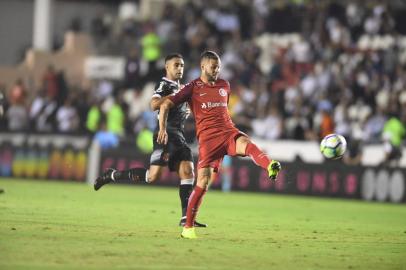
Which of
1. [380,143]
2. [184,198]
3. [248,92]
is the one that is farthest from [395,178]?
[184,198]

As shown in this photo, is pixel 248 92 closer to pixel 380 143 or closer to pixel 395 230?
pixel 380 143

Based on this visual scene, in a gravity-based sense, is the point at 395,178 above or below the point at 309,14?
below

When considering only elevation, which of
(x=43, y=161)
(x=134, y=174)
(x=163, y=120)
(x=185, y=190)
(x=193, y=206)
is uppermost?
(x=163, y=120)

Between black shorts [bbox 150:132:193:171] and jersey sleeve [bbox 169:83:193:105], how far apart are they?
1.51m

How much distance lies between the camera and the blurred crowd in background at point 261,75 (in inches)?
1007

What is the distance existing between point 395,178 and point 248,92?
6034 mm

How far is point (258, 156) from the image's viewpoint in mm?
11500

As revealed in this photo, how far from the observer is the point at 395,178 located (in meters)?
22.5

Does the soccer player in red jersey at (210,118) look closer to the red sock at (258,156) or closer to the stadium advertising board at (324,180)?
the red sock at (258,156)

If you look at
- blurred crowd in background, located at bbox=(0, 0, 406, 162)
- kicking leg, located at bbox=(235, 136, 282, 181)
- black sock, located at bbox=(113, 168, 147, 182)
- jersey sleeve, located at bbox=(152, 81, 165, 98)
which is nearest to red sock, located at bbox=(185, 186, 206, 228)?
kicking leg, located at bbox=(235, 136, 282, 181)

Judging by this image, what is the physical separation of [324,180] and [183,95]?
1198 cm

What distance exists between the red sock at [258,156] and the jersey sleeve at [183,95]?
3.18 feet

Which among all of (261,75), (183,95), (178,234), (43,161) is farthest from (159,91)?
(261,75)

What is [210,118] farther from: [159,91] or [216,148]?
[159,91]
